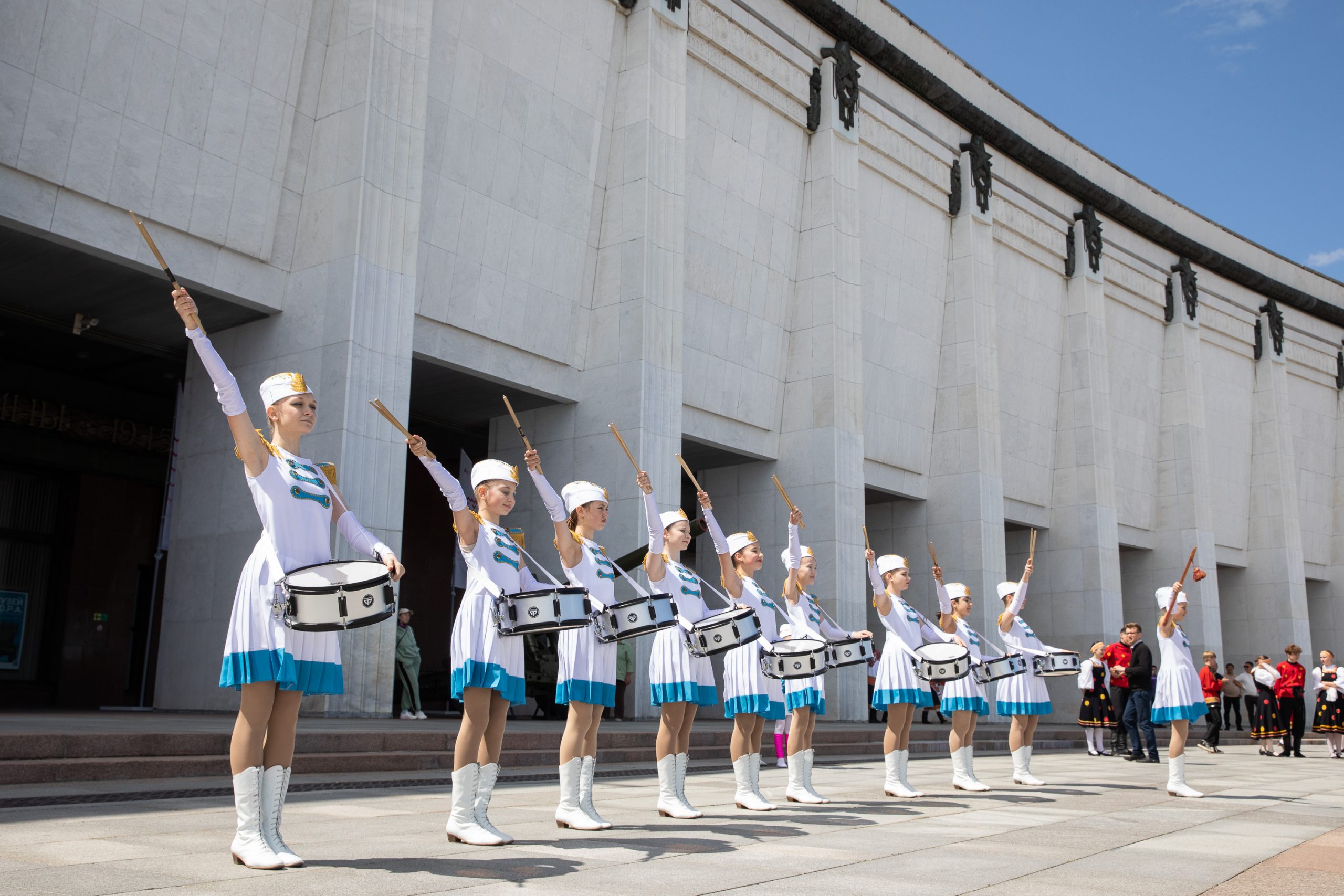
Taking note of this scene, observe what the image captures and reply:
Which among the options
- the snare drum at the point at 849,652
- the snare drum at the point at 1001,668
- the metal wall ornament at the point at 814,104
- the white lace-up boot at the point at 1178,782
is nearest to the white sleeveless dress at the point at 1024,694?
the snare drum at the point at 1001,668

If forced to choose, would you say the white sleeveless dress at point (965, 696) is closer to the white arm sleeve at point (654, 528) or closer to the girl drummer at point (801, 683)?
the girl drummer at point (801, 683)

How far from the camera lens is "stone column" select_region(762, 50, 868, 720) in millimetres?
24047

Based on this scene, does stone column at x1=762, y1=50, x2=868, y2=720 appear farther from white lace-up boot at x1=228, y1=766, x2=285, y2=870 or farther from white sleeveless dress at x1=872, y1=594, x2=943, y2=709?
white lace-up boot at x1=228, y1=766, x2=285, y2=870

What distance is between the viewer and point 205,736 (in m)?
10.0

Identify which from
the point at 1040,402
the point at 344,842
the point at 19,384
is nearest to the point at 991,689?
the point at 1040,402

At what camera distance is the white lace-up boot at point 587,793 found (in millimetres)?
7371

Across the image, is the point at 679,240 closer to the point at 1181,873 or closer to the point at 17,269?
the point at 17,269

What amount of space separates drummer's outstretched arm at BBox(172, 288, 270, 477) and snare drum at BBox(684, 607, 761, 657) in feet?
11.7

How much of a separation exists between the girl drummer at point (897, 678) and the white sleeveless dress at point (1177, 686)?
244 cm

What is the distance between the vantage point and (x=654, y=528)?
27.0 feet

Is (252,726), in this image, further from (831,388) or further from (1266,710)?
(1266,710)

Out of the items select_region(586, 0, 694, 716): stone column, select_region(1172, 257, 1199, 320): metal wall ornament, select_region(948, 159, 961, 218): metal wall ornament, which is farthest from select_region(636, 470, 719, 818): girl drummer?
select_region(1172, 257, 1199, 320): metal wall ornament

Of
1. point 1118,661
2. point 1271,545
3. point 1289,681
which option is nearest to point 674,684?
point 1118,661

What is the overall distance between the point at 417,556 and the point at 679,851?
22521 mm
